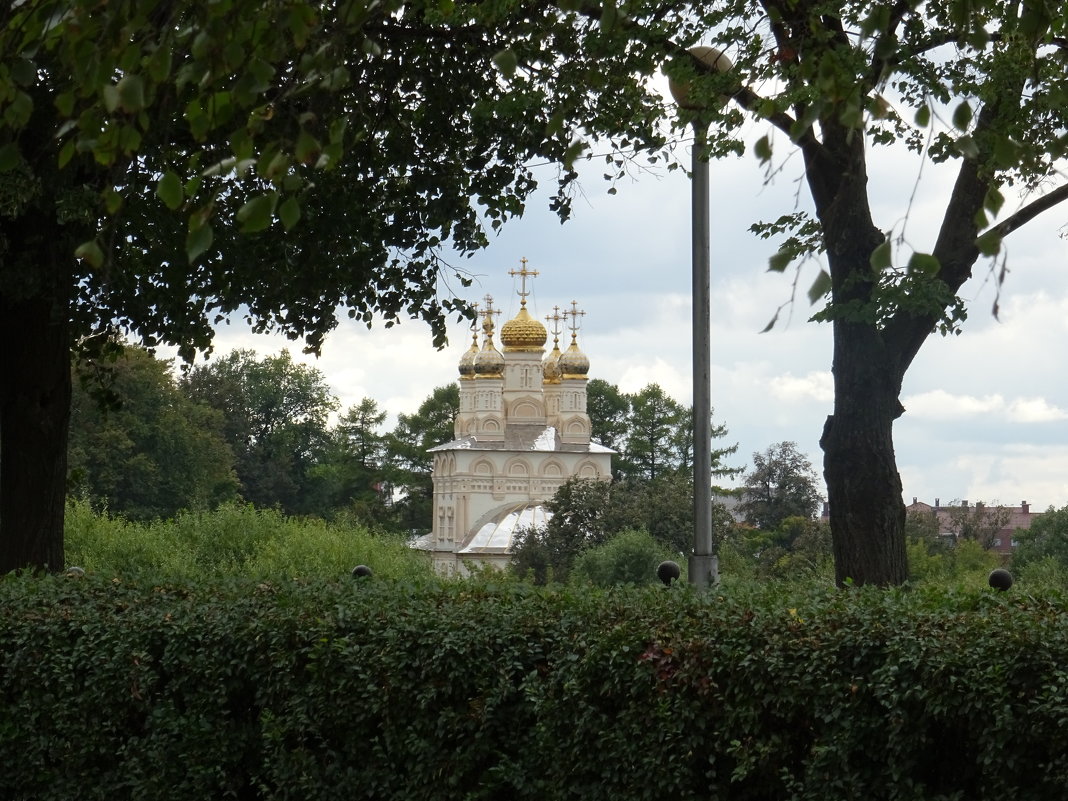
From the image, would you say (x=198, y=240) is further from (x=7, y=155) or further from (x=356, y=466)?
(x=356, y=466)

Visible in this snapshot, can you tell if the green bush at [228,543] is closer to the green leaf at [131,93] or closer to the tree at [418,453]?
the green leaf at [131,93]

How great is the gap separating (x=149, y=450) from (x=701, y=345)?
56.4 m

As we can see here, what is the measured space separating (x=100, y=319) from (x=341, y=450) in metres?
82.5

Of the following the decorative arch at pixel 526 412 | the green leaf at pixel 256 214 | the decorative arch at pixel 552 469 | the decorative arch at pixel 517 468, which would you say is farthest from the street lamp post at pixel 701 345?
the decorative arch at pixel 526 412

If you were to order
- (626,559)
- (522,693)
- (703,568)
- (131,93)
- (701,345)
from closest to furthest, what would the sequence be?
(131,93)
(522,693)
(703,568)
(701,345)
(626,559)

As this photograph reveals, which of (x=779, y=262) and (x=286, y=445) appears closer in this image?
(x=779, y=262)

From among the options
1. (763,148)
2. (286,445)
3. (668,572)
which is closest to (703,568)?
(668,572)

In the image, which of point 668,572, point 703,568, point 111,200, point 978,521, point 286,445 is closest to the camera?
point 111,200

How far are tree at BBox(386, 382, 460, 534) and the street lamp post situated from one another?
8652cm

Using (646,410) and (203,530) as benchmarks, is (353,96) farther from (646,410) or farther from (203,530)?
(646,410)

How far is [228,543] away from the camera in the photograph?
142 ft

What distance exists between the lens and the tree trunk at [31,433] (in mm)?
11727

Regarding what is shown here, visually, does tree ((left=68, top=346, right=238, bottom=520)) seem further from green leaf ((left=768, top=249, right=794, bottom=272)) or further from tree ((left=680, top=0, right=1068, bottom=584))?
green leaf ((left=768, top=249, right=794, bottom=272))

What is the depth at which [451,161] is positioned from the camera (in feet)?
44.1
